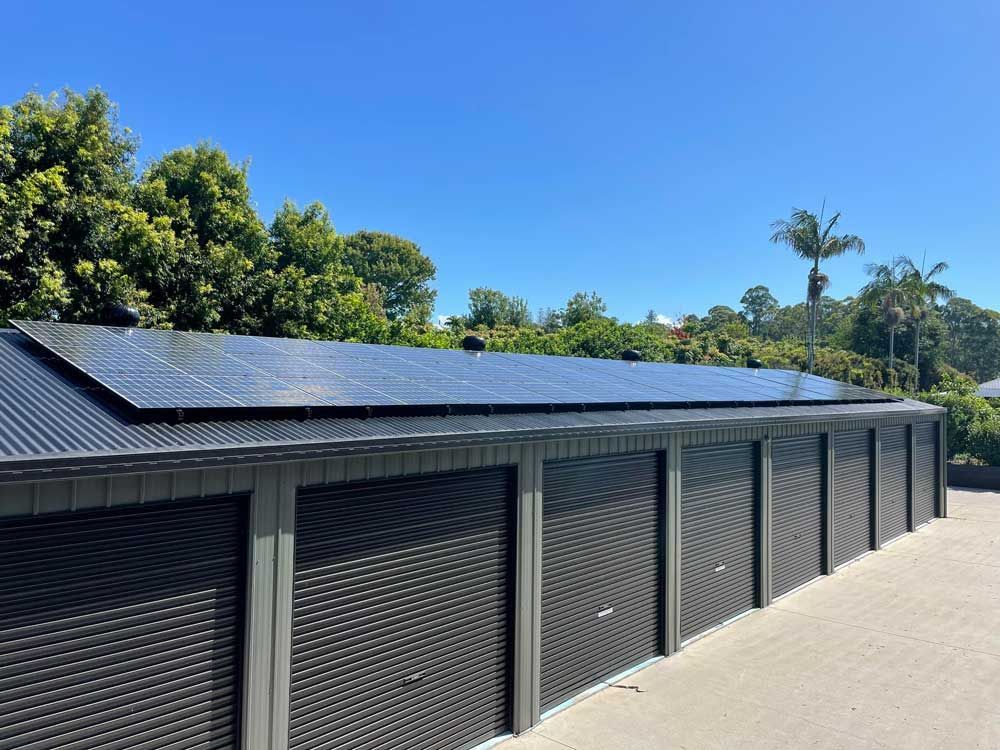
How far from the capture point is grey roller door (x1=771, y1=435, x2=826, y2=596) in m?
11.6

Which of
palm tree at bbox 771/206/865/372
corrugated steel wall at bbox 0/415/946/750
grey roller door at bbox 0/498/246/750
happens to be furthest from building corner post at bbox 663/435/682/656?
palm tree at bbox 771/206/865/372

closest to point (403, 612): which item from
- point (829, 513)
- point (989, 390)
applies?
point (829, 513)

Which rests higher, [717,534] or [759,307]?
[759,307]

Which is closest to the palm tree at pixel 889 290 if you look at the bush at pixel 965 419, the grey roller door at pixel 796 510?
the bush at pixel 965 419

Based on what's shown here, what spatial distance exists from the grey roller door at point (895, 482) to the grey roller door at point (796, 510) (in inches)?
156

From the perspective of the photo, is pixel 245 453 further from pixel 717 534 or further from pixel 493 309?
pixel 493 309

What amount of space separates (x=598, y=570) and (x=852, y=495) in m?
9.37

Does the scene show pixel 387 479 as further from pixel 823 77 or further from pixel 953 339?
pixel 953 339

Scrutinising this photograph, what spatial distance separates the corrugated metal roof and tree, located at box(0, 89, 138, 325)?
10.7 metres

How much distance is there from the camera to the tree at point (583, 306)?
61.8 metres

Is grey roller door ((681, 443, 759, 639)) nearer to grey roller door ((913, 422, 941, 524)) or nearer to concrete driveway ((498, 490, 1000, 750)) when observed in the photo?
concrete driveway ((498, 490, 1000, 750))

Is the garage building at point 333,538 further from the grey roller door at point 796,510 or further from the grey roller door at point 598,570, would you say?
the grey roller door at point 796,510

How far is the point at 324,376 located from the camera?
739cm

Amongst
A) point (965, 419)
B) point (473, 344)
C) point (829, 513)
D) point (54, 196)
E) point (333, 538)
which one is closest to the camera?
point (333, 538)
